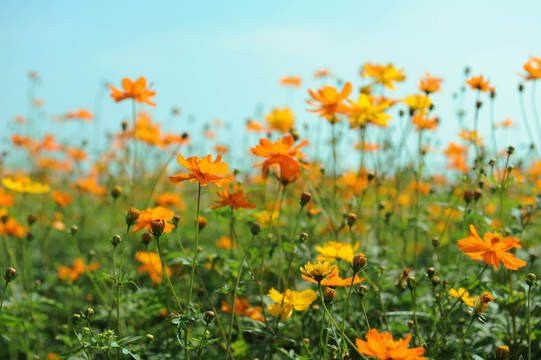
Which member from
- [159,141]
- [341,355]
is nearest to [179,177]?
[341,355]

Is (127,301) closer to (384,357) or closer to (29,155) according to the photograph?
(384,357)

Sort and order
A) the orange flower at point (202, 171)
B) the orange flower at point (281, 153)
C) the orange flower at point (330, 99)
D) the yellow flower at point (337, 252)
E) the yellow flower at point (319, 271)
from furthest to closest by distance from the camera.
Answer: the orange flower at point (330, 99) → the yellow flower at point (337, 252) → the orange flower at point (281, 153) → the orange flower at point (202, 171) → the yellow flower at point (319, 271)

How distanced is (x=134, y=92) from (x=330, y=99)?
80cm

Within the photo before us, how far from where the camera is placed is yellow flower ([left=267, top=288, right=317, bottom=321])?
135 cm

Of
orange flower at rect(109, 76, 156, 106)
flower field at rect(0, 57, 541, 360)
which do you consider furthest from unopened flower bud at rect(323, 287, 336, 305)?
orange flower at rect(109, 76, 156, 106)

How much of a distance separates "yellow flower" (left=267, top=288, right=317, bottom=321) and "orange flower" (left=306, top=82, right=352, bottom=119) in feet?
2.31

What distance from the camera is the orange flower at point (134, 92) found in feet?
6.23

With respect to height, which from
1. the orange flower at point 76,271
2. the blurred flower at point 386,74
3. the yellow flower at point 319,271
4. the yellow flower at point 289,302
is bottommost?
the orange flower at point 76,271

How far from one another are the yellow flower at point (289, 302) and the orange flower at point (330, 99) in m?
0.70

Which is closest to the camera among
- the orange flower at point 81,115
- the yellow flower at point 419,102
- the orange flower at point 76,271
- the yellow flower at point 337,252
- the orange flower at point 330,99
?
the yellow flower at point 337,252

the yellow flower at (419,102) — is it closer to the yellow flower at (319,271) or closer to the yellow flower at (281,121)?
the yellow flower at (281,121)

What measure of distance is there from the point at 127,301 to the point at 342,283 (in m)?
0.97

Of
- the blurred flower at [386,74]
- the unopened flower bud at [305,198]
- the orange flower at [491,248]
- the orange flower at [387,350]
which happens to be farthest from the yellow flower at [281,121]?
the orange flower at [387,350]

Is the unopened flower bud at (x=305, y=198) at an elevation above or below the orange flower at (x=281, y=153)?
below
